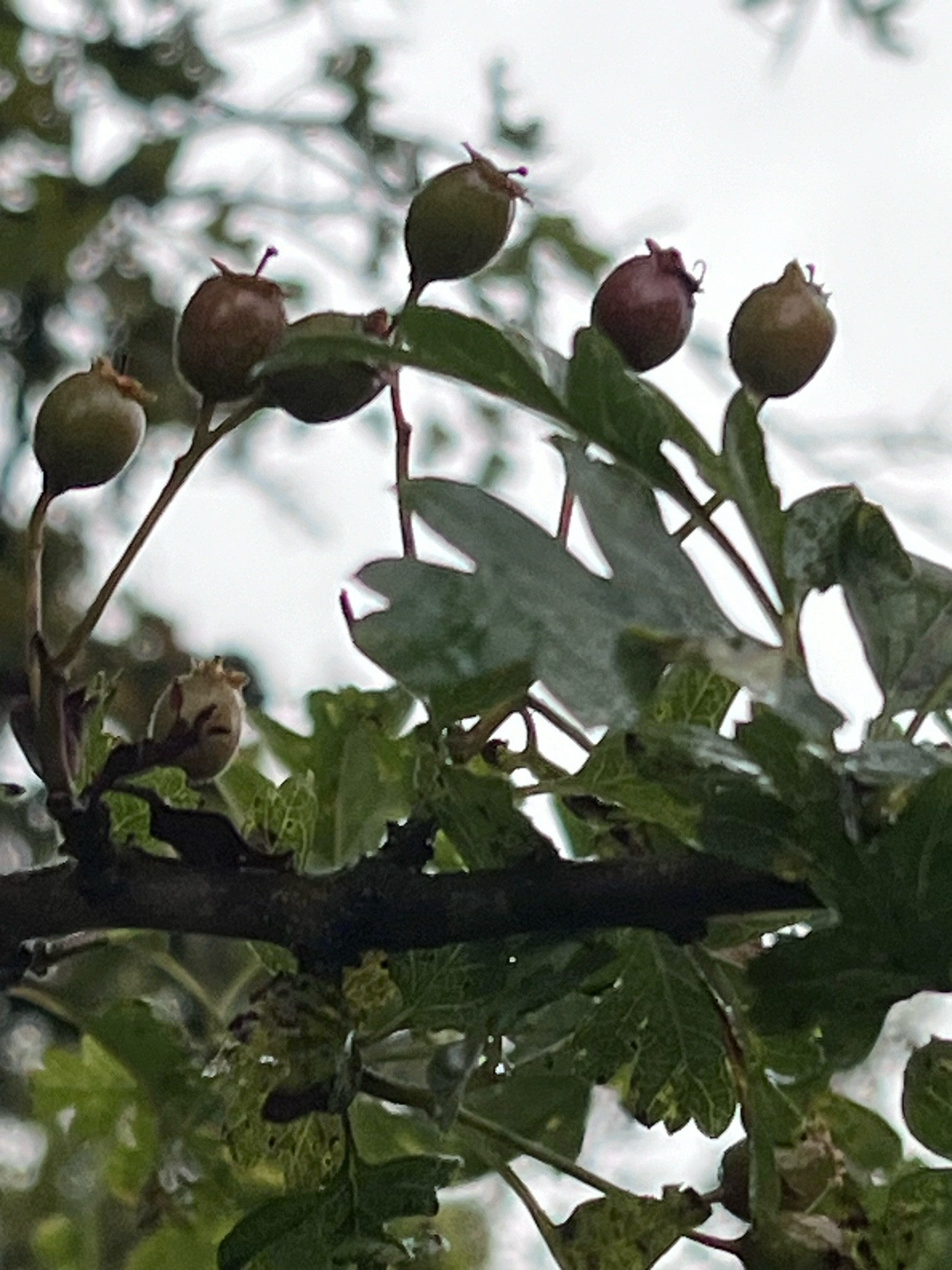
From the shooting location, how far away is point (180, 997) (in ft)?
6.53

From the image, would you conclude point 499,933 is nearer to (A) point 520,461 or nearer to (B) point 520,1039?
(B) point 520,1039

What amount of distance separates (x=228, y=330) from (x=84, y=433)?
0.06 metres

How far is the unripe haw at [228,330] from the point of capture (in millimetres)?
577

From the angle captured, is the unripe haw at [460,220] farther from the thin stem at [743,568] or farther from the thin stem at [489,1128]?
the thin stem at [489,1128]

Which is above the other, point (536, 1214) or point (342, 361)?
point (342, 361)

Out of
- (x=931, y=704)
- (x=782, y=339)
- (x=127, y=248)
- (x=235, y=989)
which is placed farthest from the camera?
(x=127, y=248)

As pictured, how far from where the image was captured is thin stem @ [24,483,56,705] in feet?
1.68

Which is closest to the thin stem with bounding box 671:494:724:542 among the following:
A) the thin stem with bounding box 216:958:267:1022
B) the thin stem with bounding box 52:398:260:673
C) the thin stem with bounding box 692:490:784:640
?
the thin stem with bounding box 692:490:784:640

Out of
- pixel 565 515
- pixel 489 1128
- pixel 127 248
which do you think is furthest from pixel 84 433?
pixel 127 248

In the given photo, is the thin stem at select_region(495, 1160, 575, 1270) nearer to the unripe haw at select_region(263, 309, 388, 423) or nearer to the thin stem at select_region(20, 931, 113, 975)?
the thin stem at select_region(20, 931, 113, 975)

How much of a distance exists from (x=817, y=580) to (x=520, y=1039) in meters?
0.21

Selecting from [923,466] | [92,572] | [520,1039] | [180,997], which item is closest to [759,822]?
[520,1039]

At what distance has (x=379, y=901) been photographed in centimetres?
50

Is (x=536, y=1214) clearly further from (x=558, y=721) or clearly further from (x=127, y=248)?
(x=127, y=248)
